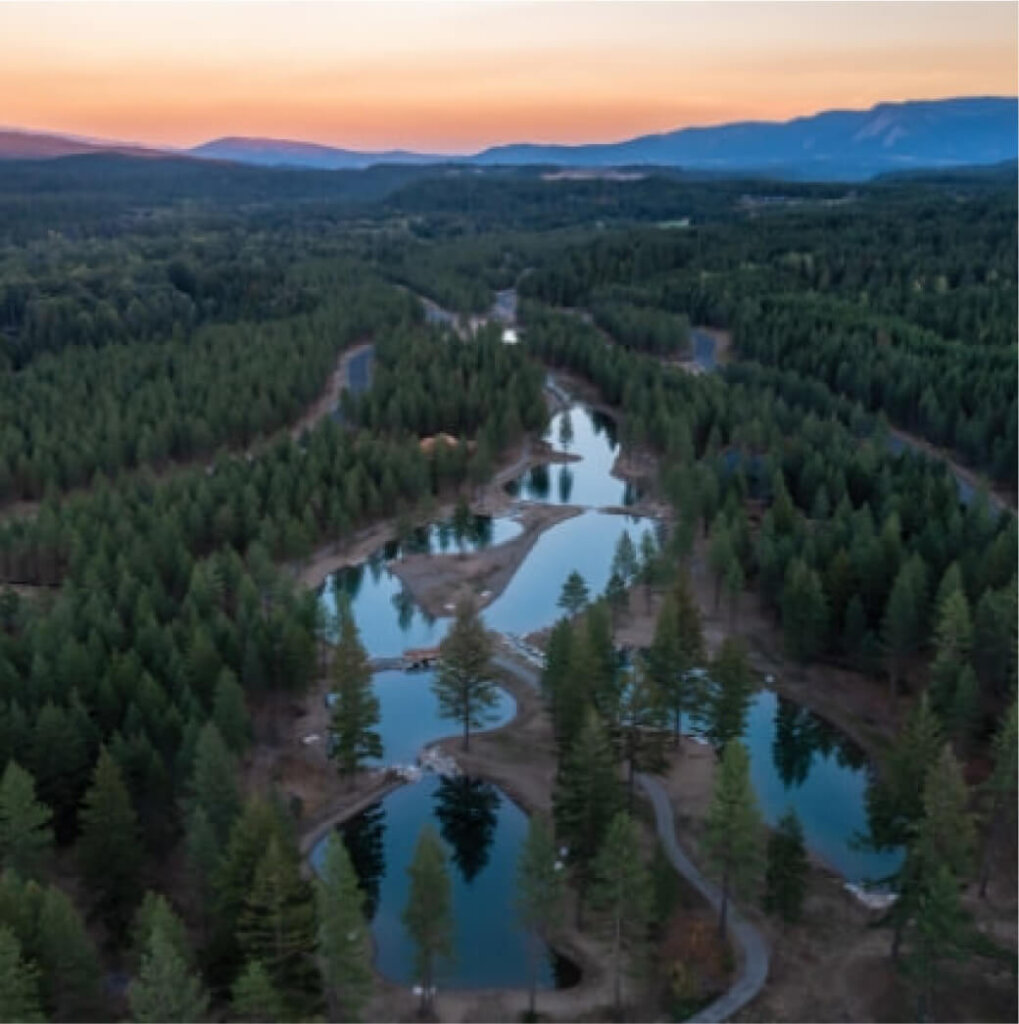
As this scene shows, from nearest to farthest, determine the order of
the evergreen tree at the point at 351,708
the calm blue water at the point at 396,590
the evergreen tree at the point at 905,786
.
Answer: the evergreen tree at the point at 905,786
the evergreen tree at the point at 351,708
the calm blue water at the point at 396,590

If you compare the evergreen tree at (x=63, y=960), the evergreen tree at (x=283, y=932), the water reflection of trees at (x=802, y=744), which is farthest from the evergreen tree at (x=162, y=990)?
the water reflection of trees at (x=802, y=744)

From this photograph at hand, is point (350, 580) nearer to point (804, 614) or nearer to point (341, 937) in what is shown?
point (804, 614)

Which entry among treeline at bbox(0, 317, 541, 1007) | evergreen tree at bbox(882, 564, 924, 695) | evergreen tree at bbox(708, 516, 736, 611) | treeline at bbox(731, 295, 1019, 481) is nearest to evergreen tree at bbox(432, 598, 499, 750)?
treeline at bbox(0, 317, 541, 1007)

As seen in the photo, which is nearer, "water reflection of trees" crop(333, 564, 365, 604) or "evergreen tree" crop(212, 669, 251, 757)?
"evergreen tree" crop(212, 669, 251, 757)

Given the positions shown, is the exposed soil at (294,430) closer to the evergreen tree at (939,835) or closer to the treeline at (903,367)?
the treeline at (903,367)

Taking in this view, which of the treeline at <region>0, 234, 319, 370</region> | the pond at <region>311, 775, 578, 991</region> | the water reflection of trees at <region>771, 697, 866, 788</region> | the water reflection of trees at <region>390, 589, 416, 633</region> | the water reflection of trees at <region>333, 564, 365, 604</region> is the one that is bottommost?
the pond at <region>311, 775, 578, 991</region>

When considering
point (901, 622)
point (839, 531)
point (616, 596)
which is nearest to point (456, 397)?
→ point (616, 596)

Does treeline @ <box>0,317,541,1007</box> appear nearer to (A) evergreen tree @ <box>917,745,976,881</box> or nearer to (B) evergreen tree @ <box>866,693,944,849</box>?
(A) evergreen tree @ <box>917,745,976,881</box>

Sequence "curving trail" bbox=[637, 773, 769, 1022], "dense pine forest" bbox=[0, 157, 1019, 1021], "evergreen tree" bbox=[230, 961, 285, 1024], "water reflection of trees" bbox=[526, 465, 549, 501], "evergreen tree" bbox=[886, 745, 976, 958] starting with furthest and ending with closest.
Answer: "water reflection of trees" bbox=[526, 465, 549, 501]
"dense pine forest" bbox=[0, 157, 1019, 1021]
"evergreen tree" bbox=[886, 745, 976, 958]
"curving trail" bbox=[637, 773, 769, 1022]
"evergreen tree" bbox=[230, 961, 285, 1024]
